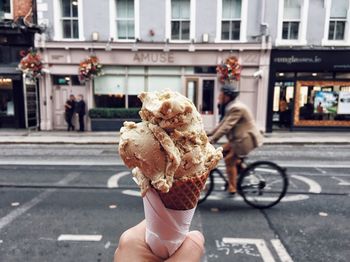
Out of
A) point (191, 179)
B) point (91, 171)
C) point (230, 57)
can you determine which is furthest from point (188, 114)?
point (230, 57)

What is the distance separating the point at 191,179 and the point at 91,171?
6.84m

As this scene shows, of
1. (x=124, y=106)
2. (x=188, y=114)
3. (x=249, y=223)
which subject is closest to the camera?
(x=188, y=114)

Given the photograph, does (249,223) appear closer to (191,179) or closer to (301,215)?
(301,215)

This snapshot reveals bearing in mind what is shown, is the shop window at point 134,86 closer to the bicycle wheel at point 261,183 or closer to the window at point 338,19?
the window at point 338,19

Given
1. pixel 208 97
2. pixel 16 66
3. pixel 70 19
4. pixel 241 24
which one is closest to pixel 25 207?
pixel 208 97

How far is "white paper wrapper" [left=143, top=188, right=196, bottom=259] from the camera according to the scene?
179cm

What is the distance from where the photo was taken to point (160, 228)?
5.89 feet

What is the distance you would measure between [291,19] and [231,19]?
2.85 metres

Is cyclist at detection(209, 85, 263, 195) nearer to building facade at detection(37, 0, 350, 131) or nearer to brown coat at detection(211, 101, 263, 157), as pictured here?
brown coat at detection(211, 101, 263, 157)

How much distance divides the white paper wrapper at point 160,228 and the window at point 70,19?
16228mm

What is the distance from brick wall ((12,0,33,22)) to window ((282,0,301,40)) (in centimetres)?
1245

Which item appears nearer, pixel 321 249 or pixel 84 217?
pixel 321 249

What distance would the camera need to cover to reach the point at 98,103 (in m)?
16.9

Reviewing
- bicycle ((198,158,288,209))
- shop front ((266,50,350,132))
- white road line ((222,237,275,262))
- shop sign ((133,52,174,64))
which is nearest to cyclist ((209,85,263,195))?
bicycle ((198,158,288,209))
